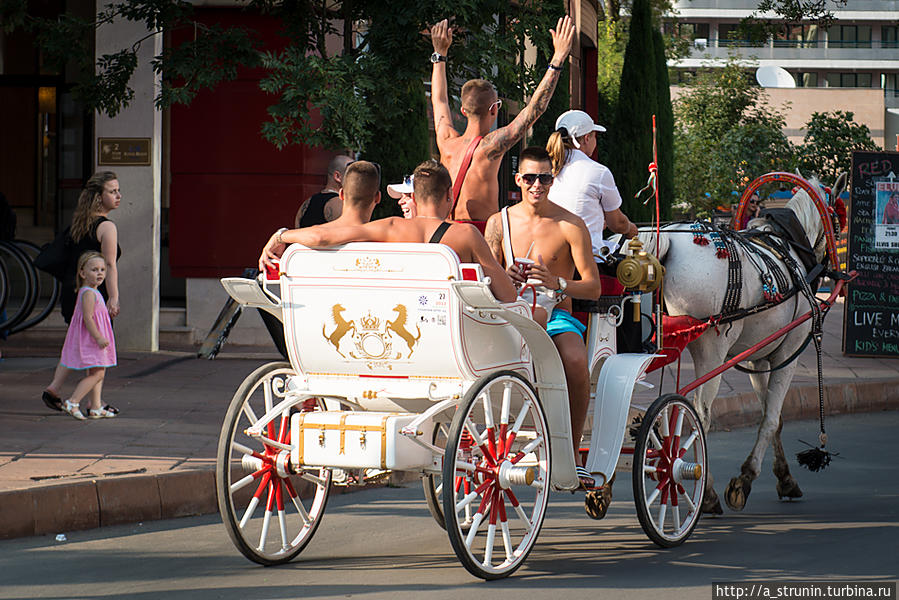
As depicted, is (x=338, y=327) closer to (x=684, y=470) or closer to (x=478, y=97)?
(x=478, y=97)

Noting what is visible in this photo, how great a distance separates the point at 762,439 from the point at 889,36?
85.8 metres

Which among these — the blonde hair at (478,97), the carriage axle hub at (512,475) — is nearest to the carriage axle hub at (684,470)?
the carriage axle hub at (512,475)

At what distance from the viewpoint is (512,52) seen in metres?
11.9

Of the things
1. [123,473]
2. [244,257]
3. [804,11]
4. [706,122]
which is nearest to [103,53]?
[244,257]

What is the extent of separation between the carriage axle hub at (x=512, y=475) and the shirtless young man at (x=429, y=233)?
2.37 feet

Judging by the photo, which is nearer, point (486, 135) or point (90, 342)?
point (486, 135)

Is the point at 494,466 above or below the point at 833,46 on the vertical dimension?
below

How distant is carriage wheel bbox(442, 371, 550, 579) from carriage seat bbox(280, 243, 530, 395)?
0.55 feet

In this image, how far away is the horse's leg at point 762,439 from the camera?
7492 mm

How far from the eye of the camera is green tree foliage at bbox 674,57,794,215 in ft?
117

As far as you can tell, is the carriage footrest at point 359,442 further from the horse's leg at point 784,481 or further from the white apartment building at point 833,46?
the white apartment building at point 833,46

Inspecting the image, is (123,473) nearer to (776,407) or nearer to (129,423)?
(129,423)

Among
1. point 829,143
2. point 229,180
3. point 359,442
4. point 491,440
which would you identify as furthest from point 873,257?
point 829,143

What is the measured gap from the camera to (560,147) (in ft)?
22.7
